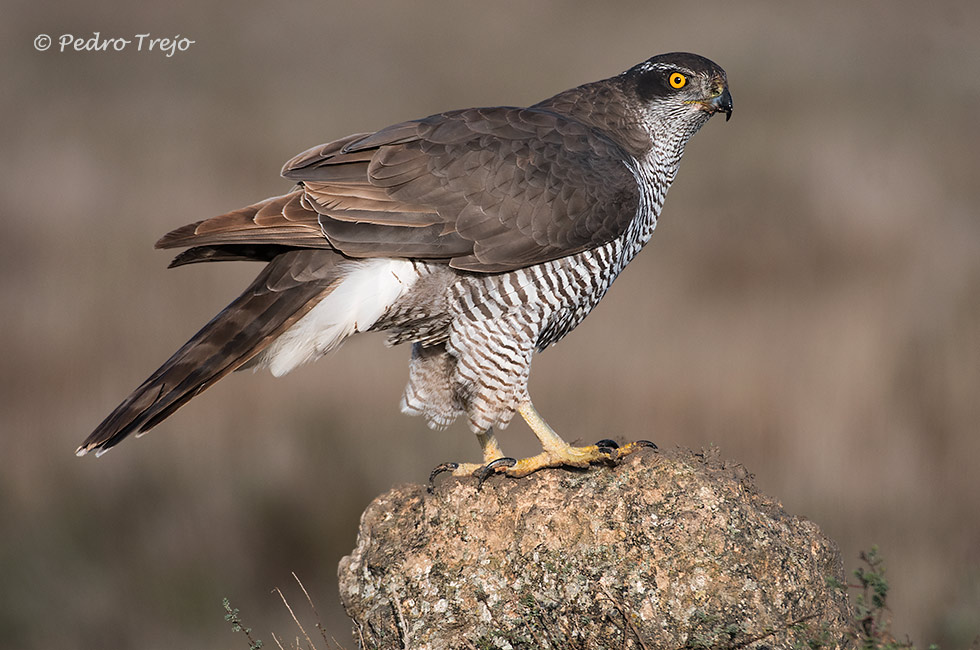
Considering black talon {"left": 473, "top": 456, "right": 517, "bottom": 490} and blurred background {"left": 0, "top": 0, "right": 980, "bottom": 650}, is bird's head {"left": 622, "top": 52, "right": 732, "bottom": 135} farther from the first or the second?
blurred background {"left": 0, "top": 0, "right": 980, "bottom": 650}

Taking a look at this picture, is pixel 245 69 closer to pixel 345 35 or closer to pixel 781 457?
pixel 345 35

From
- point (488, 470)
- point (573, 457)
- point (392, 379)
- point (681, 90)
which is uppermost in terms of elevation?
point (681, 90)

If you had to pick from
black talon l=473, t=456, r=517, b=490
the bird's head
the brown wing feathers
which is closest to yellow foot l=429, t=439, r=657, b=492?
black talon l=473, t=456, r=517, b=490

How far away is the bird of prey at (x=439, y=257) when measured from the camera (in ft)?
12.8

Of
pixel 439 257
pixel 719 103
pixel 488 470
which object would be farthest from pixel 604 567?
pixel 719 103

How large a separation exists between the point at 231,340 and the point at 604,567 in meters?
1.59

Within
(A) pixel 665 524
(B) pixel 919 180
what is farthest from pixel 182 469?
(B) pixel 919 180

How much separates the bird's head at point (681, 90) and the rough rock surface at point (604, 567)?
1.80 meters

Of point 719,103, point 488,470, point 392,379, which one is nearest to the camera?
point 488,470

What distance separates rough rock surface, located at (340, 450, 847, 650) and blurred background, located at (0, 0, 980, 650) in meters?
2.10

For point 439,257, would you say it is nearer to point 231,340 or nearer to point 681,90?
point 231,340

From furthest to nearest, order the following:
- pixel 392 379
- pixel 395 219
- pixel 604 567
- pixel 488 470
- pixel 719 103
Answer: pixel 392 379
pixel 719 103
pixel 395 219
pixel 488 470
pixel 604 567

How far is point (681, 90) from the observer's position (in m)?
4.78

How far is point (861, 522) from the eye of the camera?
7.59 m
